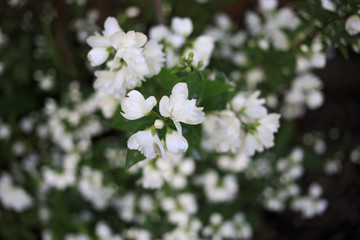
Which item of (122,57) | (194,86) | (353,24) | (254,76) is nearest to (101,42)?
(122,57)

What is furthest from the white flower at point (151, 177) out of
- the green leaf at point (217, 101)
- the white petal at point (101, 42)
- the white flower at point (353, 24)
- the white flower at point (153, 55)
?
the white flower at point (353, 24)

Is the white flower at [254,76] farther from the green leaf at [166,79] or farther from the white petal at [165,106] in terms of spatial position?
the white petal at [165,106]

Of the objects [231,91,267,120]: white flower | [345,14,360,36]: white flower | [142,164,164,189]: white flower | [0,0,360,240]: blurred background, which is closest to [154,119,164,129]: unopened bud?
[231,91,267,120]: white flower

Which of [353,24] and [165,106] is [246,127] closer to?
[165,106]

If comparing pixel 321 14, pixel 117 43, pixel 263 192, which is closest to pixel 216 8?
pixel 321 14

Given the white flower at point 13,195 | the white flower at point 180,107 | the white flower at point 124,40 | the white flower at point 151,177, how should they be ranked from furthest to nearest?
the white flower at point 13,195 < the white flower at point 151,177 < the white flower at point 124,40 < the white flower at point 180,107

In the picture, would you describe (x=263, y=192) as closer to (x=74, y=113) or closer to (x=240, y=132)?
(x=240, y=132)
